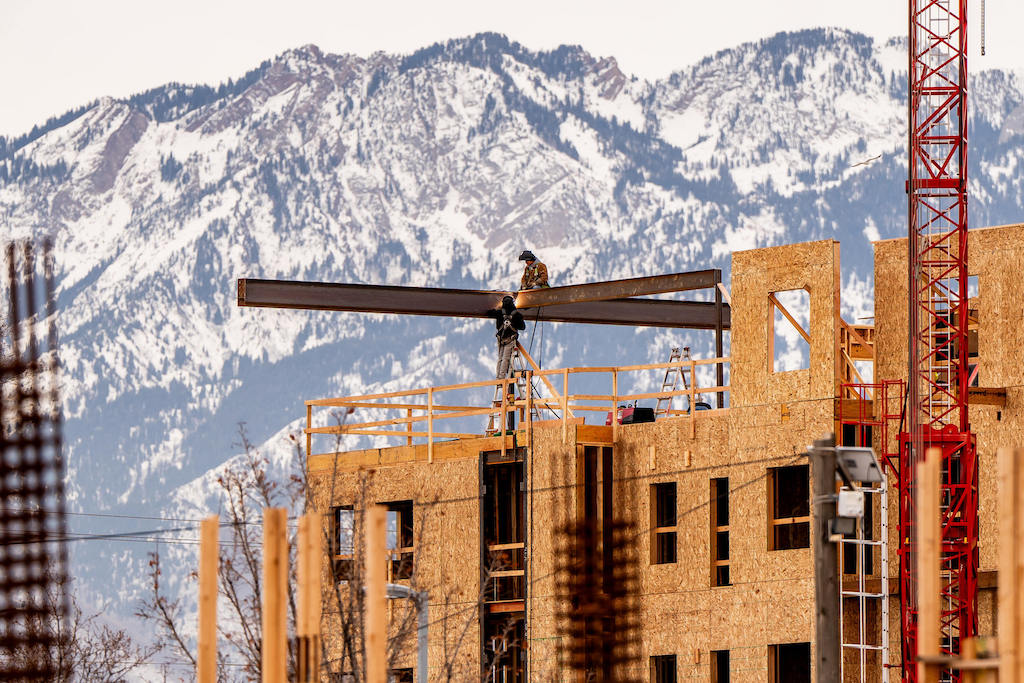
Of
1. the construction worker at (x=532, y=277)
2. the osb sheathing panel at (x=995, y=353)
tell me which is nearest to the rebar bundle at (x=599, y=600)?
the osb sheathing panel at (x=995, y=353)

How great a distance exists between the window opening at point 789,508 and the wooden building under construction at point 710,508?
48mm

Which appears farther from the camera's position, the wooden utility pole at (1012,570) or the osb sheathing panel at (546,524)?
the osb sheathing panel at (546,524)

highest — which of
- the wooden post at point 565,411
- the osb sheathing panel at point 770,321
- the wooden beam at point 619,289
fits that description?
the wooden beam at point 619,289

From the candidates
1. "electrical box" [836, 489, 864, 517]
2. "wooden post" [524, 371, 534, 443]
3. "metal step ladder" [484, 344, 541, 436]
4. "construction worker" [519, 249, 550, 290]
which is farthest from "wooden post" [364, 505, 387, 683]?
"construction worker" [519, 249, 550, 290]

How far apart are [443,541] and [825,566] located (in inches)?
926

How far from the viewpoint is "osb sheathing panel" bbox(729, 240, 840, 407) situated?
42906mm

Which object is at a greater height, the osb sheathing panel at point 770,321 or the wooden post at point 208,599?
the osb sheathing panel at point 770,321

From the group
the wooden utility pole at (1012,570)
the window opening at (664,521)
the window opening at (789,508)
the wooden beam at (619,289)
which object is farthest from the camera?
the wooden beam at (619,289)

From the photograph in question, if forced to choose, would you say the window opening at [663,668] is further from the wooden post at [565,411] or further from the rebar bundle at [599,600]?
the wooden post at [565,411]

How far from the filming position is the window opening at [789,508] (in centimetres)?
4397

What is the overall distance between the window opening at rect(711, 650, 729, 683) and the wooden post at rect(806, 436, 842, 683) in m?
17.7

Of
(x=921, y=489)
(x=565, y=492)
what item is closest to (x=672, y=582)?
(x=565, y=492)

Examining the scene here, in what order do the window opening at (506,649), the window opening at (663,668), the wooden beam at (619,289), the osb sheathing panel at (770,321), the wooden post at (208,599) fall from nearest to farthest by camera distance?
1. the wooden post at (208,599)
2. the osb sheathing panel at (770,321)
3. the window opening at (663,668)
4. the window opening at (506,649)
5. the wooden beam at (619,289)

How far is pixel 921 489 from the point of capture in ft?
78.6
